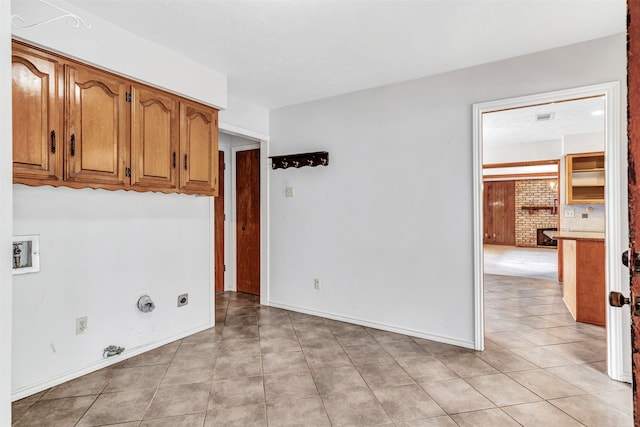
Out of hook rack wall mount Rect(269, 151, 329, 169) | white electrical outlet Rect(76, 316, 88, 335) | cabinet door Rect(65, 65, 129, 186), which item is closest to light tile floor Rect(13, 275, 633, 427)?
white electrical outlet Rect(76, 316, 88, 335)

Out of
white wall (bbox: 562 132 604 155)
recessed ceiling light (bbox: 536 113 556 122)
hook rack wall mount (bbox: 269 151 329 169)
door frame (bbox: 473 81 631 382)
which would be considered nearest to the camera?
door frame (bbox: 473 81 631 382)

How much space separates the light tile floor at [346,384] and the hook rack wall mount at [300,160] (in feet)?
5.99

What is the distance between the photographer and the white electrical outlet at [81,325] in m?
2.49

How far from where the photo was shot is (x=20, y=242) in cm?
219

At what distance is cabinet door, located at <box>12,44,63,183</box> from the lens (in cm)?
194

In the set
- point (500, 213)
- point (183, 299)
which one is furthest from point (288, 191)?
point (500, 213)

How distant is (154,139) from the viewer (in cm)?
269

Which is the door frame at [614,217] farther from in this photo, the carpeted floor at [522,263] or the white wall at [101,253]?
the carpeted floor at [522,263]

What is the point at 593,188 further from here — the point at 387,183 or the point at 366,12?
the point at 366,12

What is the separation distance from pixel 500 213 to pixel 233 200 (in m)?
9.95

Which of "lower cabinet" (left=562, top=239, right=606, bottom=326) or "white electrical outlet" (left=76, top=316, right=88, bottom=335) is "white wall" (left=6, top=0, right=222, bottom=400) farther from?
"lower cabinet" (left=562, top=239, right=606, bottom=326)

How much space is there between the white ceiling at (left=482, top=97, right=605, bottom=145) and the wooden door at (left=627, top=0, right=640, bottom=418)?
2.94 m

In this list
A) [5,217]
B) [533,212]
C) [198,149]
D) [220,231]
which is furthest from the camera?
[533,212]

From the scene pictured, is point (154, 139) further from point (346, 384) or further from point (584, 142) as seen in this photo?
point (584, 142)
